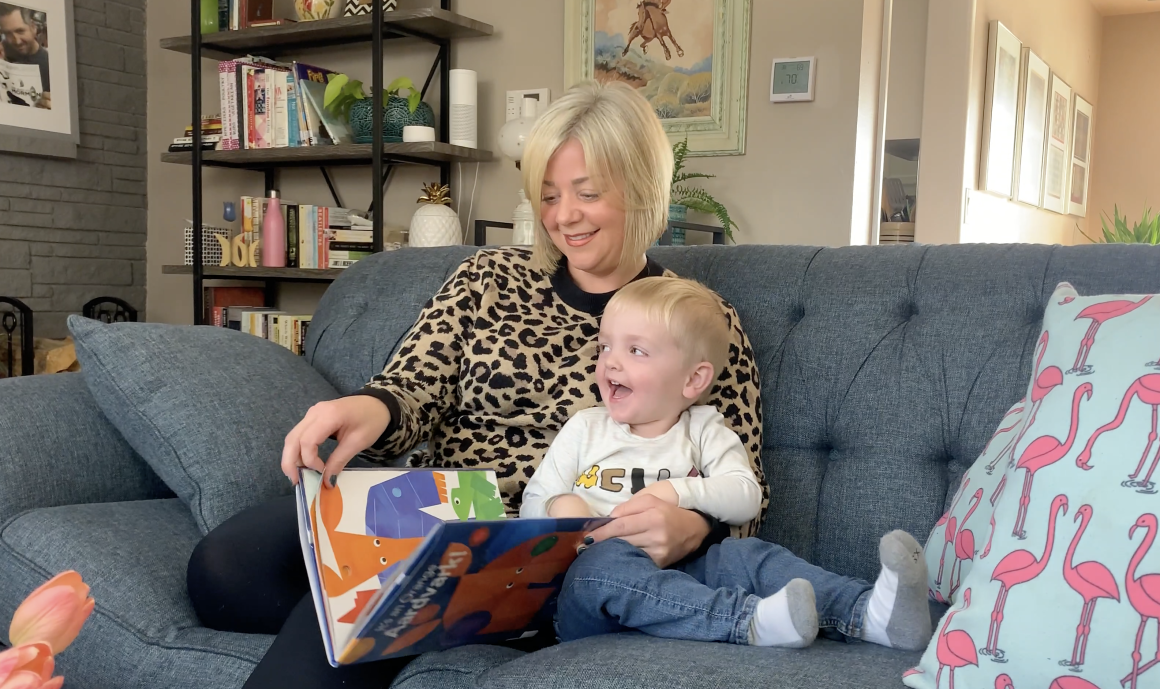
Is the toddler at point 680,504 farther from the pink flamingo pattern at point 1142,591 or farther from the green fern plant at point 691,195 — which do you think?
the green fern plant at point 691,195

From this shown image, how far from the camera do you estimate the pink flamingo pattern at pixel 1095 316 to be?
1046 millimetres

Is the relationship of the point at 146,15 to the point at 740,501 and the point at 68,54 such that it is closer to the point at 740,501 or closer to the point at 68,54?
the point at 68,54

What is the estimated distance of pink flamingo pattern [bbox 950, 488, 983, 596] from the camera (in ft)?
3.80

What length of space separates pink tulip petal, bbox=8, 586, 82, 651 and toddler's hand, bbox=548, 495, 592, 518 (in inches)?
33.1

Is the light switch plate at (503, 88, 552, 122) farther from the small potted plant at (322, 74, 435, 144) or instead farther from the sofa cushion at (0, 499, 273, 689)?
the sofa cushion at (0, 499, 273, 689)

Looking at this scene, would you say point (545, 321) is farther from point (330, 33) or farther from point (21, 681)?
point (330, 33)

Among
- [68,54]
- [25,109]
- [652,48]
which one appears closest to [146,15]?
[68,54]

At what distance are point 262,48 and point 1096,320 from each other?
3.54m

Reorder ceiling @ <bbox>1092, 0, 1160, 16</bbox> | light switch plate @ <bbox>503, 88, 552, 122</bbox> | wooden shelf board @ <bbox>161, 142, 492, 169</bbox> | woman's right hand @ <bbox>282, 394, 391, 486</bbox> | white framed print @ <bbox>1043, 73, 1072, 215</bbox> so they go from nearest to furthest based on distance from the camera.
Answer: woman's right hand @ <bbox>282, 394, 391, 486</bbox> → wooden shelf board @ <bbox>161, 142, 492, 169</bbox> → light switch plate @ <bbox>503, 88, 552, 122</bbox> → white framed print @ <bbox>1043, 73, 1072, 215</bbox> → ceiling @ <bbox>1092, 0, 1160, 16</bbox>

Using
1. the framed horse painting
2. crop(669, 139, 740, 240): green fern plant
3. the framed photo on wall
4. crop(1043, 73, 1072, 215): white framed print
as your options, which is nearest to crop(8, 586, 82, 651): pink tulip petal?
crop(669, 139, 740, 240): green fern plant

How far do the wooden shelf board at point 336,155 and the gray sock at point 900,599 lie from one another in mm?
2538

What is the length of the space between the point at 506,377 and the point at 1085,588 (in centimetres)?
80

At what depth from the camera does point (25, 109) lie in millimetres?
3791

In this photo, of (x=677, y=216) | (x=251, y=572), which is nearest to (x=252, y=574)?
(x=251, y=572)
